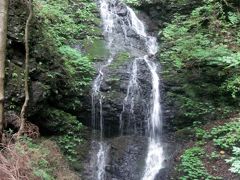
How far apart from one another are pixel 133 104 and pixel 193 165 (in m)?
2.62

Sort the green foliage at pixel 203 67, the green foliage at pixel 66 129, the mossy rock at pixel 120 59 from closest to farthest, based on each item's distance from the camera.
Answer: the green foliage at pixel 66 129, the green foliage at pixel 203 67, the mossy rock at pixel 120 59

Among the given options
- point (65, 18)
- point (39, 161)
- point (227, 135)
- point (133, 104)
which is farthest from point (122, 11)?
point (39, 161)

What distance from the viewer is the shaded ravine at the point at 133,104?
9742 millimetres

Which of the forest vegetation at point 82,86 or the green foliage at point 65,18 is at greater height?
the green foliage at point 65,18

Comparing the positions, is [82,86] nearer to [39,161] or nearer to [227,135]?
[39,161]

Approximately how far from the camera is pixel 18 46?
901 centimetres

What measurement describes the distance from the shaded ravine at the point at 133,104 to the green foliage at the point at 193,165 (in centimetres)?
68

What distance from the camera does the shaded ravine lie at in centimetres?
974

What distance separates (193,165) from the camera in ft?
30.0

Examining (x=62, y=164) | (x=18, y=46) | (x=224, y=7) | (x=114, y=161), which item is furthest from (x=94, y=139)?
(x=224, y=7)

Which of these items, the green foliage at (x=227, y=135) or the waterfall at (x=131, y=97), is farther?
the waterfall at (x=131, y=97)

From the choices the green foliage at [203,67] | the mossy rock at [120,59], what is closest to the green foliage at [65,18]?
the mossy rock at [120,59]

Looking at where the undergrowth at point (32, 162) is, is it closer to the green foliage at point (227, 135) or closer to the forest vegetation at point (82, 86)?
the forest vegetation at point (82, 86)

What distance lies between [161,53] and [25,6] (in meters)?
5.37
